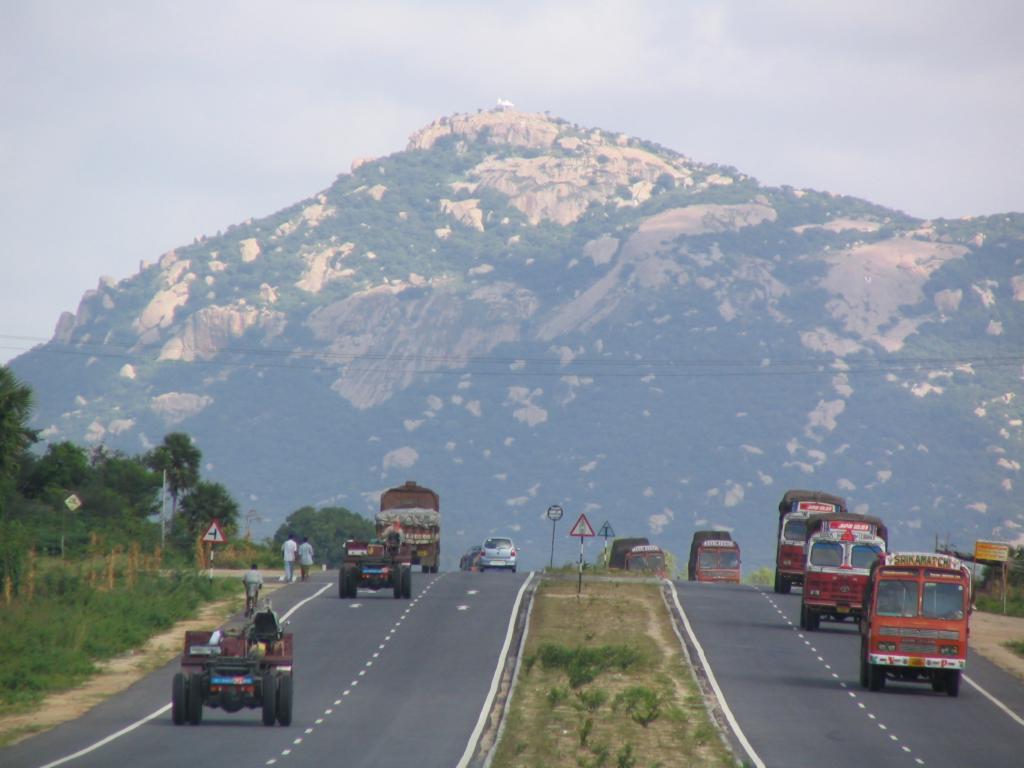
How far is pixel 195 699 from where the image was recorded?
31.5 meters

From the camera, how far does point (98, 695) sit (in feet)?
121

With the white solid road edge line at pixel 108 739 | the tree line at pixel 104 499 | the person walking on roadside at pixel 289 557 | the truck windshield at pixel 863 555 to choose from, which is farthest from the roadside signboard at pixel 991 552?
the white solid road edge line at pixel 108 739

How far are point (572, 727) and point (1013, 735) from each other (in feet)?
29.8

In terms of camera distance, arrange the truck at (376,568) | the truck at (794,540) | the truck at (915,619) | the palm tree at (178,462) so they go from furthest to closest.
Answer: the palm tree at (178,462)
the truck at (794,540)
the truck at (376,568)
the truck at (915,619)

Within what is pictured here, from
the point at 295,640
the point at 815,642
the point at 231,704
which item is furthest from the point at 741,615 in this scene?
the point at 231,704

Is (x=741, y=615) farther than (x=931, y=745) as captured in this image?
Yes

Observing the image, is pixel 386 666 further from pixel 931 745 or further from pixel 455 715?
pixel 931 745

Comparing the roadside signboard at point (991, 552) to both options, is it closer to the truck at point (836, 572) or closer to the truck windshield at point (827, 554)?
the truck at point (836, 572)

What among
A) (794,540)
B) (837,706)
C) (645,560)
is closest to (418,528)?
(794,540)

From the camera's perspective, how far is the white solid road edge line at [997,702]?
3695cm

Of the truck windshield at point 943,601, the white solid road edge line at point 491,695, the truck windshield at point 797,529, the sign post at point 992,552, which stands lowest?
the white solid road edge line at point 491,695

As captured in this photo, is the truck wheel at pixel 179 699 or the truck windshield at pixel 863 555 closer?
the truck wheel at pixel 179 699

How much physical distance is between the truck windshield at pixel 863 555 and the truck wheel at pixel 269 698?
24.2 m

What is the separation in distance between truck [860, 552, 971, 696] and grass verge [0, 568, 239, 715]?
18.3m
